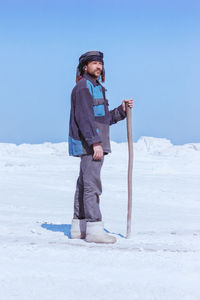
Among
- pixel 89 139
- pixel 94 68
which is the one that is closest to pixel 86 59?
pixel 94 68

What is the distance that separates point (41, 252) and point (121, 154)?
1297 centimetres

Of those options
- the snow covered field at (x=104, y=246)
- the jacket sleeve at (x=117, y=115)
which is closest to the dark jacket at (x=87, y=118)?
the jacket sleeve at (x=117, y=115)

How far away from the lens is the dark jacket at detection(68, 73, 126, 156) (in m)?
4.11

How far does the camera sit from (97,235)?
162 inches

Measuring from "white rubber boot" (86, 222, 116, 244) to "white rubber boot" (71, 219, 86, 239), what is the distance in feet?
0.56

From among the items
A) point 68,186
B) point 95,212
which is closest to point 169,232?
point 95,212

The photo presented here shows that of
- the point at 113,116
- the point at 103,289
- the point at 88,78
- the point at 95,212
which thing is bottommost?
the point at 103,289

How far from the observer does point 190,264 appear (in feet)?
10.8

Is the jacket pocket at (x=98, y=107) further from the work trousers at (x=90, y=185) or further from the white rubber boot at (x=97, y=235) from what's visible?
the white rubber boot at (x=97, y=235)

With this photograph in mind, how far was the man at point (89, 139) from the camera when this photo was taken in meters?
4.12

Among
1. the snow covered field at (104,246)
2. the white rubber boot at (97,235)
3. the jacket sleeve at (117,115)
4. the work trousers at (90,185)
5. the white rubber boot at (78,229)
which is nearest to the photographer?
the snow covered field at (104,246)

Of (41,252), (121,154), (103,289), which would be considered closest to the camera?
(103,289)

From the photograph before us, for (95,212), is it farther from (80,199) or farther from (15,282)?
(15,282)

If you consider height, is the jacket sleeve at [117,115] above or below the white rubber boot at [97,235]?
above
